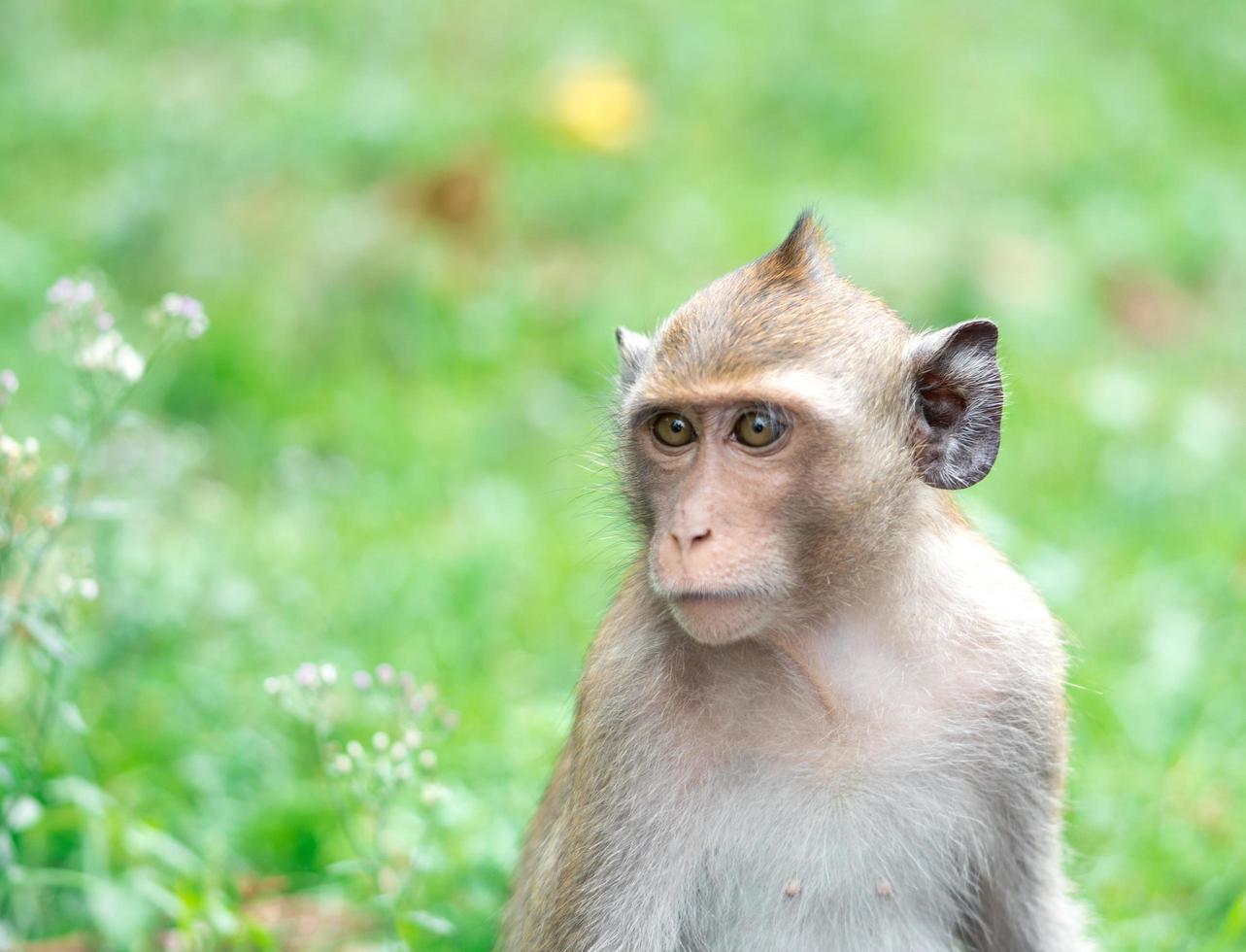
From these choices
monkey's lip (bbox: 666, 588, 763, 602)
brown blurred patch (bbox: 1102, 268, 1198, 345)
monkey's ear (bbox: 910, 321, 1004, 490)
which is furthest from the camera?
brown blurred patch (bbox: 1102, 268, 1198, 345)

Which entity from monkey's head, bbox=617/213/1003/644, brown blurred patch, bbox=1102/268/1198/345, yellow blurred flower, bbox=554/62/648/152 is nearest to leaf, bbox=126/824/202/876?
monkey's head, bbox=617/213/1003/644

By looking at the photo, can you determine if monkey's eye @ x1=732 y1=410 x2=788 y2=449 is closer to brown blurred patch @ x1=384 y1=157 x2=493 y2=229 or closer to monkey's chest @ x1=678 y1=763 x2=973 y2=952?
monkey's chest @ x1=678 y1=763 x2=973 y2=952

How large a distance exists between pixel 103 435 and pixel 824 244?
5.35 feet

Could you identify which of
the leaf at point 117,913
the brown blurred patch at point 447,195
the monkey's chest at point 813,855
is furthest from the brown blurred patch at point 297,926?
the brown blurred patch at point 447,195

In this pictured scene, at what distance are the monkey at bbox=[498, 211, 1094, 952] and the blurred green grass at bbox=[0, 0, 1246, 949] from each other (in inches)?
19.3

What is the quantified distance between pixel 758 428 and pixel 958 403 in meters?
0.48

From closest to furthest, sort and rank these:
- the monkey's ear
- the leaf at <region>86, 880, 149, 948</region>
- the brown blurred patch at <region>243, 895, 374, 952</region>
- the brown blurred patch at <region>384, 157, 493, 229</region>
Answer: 1. the monkey's ear
2. the leaf at <region>86, 880, 149, 948</region>
3. the brown blurred patch at <region>243, 895, 374, 952</region>
4. the brown blurred patch at <region>384, 157, 493, 229</region>

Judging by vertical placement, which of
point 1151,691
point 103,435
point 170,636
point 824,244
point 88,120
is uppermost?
point 88,120

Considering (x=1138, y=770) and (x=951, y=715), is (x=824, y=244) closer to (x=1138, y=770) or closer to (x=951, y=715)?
(x=951, y=715)

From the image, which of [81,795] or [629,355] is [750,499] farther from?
[81,795]

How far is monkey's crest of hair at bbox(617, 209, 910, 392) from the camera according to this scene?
2.96 metres

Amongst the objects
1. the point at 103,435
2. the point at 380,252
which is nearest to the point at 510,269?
the point at 380,252

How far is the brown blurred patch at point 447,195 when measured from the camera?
821cm

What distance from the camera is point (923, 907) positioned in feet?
10.2
